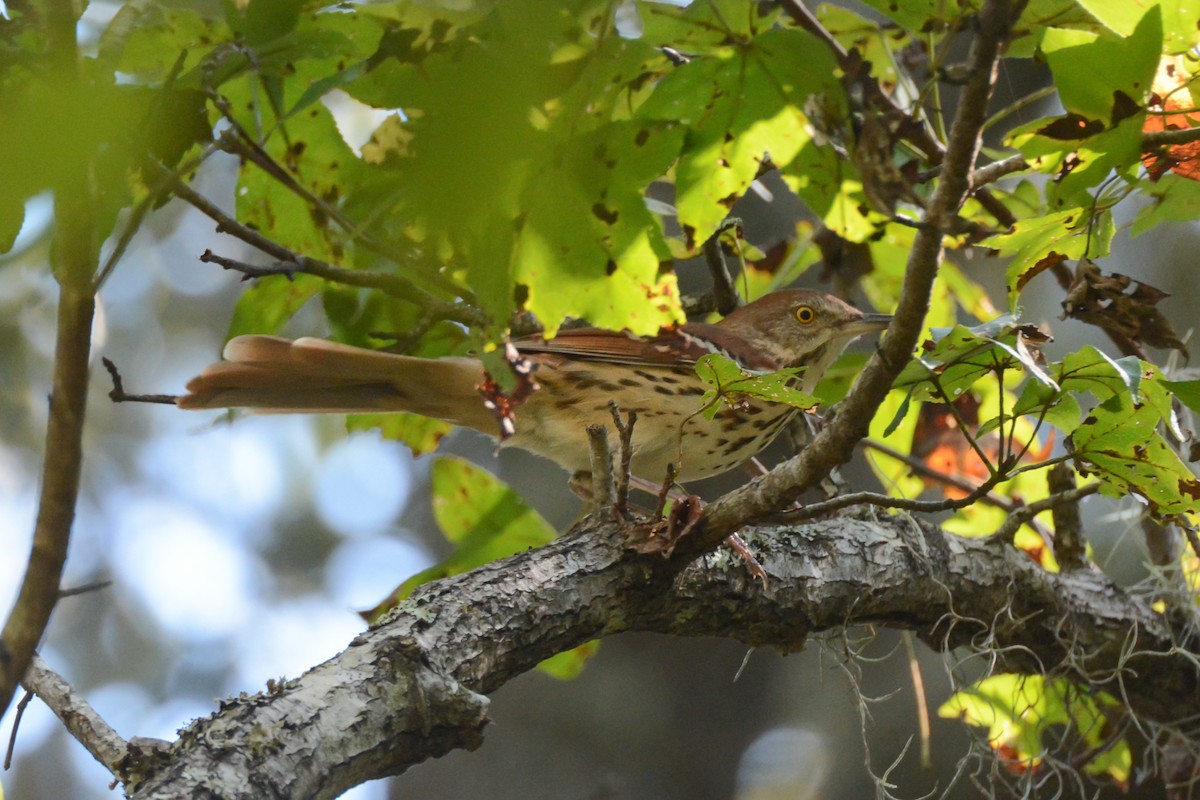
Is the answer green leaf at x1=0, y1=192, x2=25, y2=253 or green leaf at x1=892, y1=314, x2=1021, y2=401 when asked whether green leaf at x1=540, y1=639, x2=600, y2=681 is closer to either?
green leaf at x1=892, y1=314, x2=1021, y2=401

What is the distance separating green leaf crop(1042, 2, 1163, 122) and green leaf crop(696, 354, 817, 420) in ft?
1.96

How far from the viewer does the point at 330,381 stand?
287 centimetres

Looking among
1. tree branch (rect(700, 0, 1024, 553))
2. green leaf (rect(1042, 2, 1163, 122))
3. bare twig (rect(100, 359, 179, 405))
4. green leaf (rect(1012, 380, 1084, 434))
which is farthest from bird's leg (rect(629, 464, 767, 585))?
bare twig (rect(100, 359, 179, 405))

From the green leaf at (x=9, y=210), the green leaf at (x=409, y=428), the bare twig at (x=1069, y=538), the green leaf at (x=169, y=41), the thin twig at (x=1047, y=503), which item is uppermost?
the green leaf at (x=169, y=41)

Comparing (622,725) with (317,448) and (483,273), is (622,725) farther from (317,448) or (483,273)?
(483,273)

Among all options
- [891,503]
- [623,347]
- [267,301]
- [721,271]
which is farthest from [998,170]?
[267,301]

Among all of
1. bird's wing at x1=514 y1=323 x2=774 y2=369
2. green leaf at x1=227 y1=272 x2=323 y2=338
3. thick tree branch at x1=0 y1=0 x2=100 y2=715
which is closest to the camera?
thick tree branch at x1=0 y1=0 x2=100 y2=715

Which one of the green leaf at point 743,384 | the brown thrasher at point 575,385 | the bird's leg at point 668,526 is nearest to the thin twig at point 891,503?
the bird's leg at point 668,526

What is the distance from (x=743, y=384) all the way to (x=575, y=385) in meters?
Result: 1.53

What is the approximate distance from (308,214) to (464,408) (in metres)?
0.78

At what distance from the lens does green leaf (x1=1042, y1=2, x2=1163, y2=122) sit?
1557 millimetres

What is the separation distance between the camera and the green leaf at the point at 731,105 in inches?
77.7

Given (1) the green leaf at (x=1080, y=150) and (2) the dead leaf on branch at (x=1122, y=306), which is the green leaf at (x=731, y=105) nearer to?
(1) the green leaf at (x=1080, y=150)

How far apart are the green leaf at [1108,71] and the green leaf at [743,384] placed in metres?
0.60
